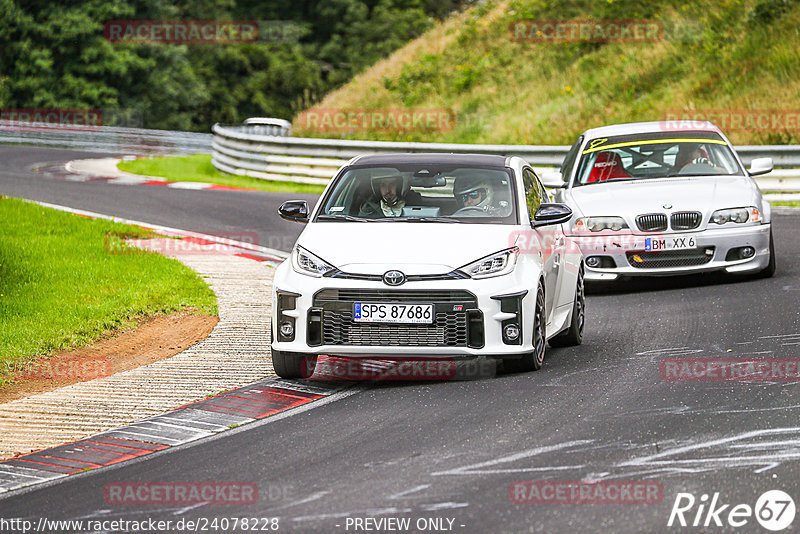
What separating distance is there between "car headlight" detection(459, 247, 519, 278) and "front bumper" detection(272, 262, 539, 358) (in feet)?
0.18

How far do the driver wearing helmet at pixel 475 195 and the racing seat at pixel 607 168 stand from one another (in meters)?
4.59

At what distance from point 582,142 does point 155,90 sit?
40.2 meters

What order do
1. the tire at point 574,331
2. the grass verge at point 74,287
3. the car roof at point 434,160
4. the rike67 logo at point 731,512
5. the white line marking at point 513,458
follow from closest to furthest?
1. the rike67 logo at point 731,512
2. the white line marking at point 513,458
3. the car roof at point 434,160
4. the tire at point 574,331
5. the grass verge at point 74,287

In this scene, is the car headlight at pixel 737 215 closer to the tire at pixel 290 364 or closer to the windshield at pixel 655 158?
the windshield at pixel 655 158

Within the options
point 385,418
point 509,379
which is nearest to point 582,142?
point 509,379

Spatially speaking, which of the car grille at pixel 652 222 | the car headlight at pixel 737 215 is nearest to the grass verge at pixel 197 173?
the car grille at pixel 652 222

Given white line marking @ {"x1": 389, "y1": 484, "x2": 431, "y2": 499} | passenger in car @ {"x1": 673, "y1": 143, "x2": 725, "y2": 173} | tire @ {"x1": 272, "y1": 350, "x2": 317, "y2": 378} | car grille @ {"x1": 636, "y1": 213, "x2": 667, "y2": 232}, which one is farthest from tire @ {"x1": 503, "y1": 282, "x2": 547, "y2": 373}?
passenger in car @ {"x1": 673, "y1": 143, "x2": 725, "y2": 173}

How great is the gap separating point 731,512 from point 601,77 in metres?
27.2

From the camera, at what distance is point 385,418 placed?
25.2 ft

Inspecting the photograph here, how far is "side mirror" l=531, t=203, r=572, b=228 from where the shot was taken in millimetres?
9484

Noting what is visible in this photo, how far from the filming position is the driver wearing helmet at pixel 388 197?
9.55 m

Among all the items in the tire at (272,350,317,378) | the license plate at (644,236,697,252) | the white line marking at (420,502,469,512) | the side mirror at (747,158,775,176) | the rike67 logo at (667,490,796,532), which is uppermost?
the side mirror at (747,158,775,176)

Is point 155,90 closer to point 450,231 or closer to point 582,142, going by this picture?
point 582,142

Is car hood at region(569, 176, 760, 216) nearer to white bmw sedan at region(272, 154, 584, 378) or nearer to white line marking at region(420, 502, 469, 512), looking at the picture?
white bmw sedan at region(272, 154, 584, 378)
